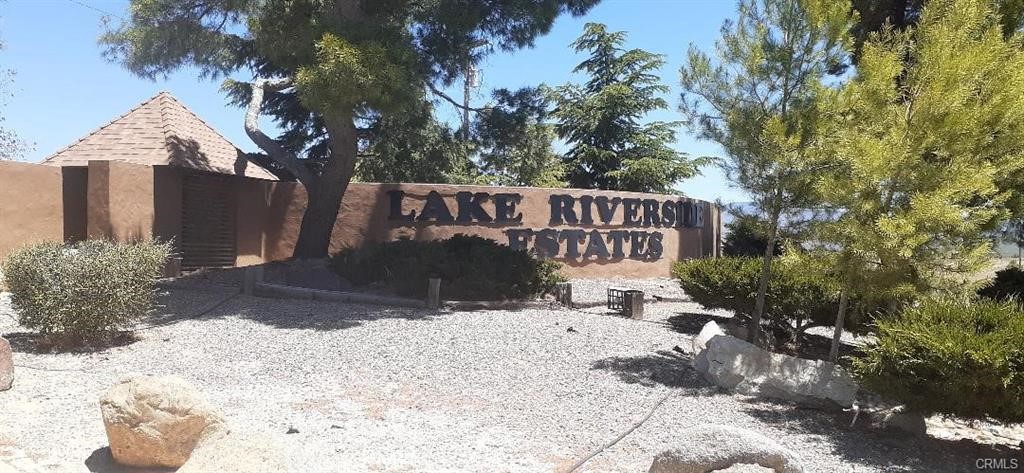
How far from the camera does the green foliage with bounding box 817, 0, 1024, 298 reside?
20.9 feet

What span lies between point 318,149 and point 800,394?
18.9 metres

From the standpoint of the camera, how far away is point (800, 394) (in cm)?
716

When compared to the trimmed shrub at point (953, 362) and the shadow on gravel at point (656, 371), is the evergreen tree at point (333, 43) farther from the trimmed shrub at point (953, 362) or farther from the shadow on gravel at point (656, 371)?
the trimmed shrub at point (953, 362)

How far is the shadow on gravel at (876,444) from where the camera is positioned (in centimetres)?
559

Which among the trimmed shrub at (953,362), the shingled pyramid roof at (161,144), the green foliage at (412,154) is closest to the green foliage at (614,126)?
the green foliage at (412,154)

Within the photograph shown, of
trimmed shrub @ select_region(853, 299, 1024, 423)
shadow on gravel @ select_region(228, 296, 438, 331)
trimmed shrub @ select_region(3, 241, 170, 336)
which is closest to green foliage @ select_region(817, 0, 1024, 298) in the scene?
trimmed shrub @ select_region(853, 299, 1024, 423)

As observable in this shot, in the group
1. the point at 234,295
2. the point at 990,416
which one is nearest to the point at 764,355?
the point at 990,416

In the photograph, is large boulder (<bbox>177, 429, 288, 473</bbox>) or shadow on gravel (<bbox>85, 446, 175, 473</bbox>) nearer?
large boulder (<bbox>177, 429, 288, 473</bbox>)

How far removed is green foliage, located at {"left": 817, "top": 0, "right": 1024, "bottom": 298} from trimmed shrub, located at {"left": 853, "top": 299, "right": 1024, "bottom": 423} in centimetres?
68

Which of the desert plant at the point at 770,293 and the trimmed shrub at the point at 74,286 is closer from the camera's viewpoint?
the trimmed shrub at the point at 74,286

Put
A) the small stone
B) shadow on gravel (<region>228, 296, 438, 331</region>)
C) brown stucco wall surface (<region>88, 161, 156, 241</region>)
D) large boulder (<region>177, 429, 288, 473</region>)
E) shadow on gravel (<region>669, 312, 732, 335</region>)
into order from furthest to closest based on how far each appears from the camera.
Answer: brown stucco wall surface (<region>88, 161, 156, 241</region>), shadow on gravel (<region>669, 312, 732, 335</region>), shadow on gravel (<region>228, 296, 438, 331</region>), the small stone, large boulder (<region>177, 429, 288, 473</region>)

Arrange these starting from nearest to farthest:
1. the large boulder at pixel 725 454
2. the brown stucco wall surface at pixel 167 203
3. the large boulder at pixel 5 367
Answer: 1. the large boulder at pixel 725 454
2. the large boulder at pixel 5 367
3. the brown stucco wall surface at pixel 167 203

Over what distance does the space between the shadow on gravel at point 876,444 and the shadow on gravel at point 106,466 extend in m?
4.73

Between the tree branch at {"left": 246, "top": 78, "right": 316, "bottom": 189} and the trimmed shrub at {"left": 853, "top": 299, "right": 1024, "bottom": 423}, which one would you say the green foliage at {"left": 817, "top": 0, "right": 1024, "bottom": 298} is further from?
the tree branch at {"left": 246, "top": 78, "right": 316, "bottom": 189}
